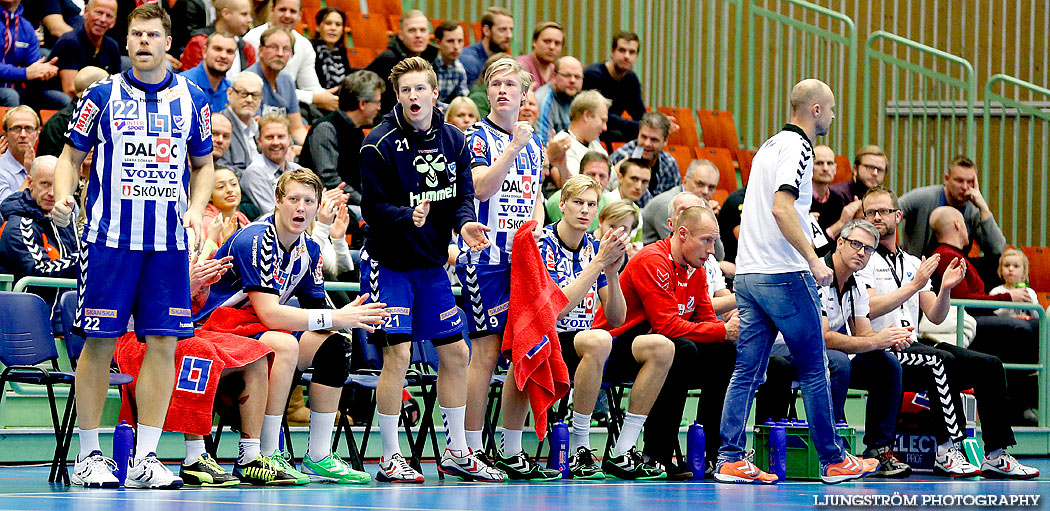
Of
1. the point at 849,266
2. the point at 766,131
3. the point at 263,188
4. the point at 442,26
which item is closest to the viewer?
the point at 849,266

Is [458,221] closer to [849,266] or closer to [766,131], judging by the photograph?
[849,266]

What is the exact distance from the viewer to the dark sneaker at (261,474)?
5.57 meters

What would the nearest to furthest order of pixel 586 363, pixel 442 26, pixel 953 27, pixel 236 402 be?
pixel 236 402, pixel 586 363, pixel 442 26, pixel 953 27

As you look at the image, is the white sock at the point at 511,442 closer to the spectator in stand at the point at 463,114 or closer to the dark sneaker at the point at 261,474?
the dark sneaker at the point at 261,474

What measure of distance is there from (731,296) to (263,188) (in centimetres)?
282

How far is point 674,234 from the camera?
22.1ft

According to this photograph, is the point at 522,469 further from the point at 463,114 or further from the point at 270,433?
the point at 463,114

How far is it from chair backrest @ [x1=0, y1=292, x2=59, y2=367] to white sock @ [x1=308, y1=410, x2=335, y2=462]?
1238 mm

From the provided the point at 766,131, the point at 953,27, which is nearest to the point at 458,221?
the point at 766,131

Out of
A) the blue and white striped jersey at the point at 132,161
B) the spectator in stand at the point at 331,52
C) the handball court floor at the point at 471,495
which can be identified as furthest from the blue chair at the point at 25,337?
the spectator in stand at the point at 331,52

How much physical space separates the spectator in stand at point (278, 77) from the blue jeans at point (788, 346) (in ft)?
12.8

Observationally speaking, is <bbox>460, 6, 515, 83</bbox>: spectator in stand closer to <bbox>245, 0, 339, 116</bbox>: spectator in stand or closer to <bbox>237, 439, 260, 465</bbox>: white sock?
<bbox>245, 0, 339, 116</bbox>: spectator in stand

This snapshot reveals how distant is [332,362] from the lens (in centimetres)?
585

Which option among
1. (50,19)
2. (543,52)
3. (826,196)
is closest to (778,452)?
(826,196)
